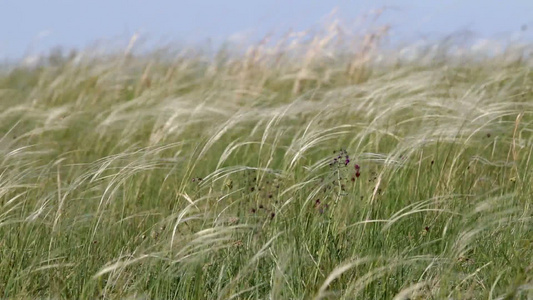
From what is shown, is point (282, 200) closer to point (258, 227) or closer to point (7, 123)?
point (258, 227)

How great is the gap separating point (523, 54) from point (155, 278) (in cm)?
516

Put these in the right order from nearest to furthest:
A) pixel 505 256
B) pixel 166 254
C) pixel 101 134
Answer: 1. pixel 505 256
2. pixel 166 254
3. pixel 101 134

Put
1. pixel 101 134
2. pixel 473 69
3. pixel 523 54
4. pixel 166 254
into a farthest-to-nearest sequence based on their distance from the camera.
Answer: pixel 523 54 → pixel 473 69 → pixel 101 134 → pixel 166 254

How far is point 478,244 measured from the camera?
9.18ft

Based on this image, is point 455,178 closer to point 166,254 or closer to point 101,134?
point 166,254

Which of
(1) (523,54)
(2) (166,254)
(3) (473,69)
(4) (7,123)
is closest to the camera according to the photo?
(2) (166,254)

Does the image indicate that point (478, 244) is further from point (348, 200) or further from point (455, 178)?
point (455, 178)

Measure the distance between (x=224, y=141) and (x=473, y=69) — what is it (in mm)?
2467

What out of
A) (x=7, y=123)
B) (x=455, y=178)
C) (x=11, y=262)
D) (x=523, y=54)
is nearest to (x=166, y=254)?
(x=11, y=262)

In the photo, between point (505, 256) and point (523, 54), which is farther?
point (523, 54)

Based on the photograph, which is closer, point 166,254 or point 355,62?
point 166,254

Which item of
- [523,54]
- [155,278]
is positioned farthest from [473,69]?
[155,278]

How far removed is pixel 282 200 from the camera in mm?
3244

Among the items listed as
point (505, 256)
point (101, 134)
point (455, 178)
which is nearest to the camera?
point (505, 256)
